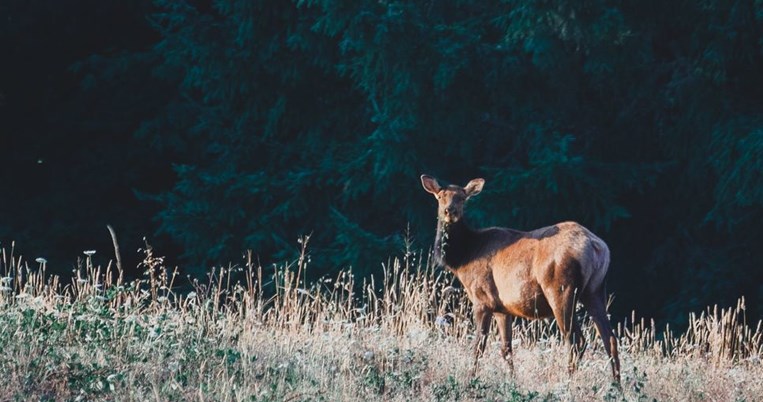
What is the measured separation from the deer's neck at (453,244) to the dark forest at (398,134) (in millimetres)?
8404

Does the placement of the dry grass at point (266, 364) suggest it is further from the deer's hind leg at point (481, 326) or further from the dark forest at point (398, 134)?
the dark forest at point (398, 134)

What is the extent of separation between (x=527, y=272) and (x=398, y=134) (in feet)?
32.9

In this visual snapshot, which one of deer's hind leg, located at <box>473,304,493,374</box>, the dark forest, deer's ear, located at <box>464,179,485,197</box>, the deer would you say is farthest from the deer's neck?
the dark forest

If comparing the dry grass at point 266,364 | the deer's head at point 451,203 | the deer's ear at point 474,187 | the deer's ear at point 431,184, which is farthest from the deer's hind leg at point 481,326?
the deer's ear at point 431,184

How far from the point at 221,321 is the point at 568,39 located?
11863mm

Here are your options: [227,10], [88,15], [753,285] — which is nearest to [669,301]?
[753,285]

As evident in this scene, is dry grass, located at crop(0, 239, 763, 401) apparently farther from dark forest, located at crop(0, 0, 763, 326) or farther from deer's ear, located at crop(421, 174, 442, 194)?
dark forest, located at crop(0, 0, 763, 326)

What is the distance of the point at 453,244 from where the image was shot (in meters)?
10.6

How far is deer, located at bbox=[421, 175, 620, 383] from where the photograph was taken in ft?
30.7

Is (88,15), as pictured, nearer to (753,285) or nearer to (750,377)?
(753,285)

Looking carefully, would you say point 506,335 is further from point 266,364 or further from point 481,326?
point 266,364

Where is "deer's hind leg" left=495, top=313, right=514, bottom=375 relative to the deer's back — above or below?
below

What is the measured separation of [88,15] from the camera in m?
24.8

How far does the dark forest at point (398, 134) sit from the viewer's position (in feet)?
63.7
